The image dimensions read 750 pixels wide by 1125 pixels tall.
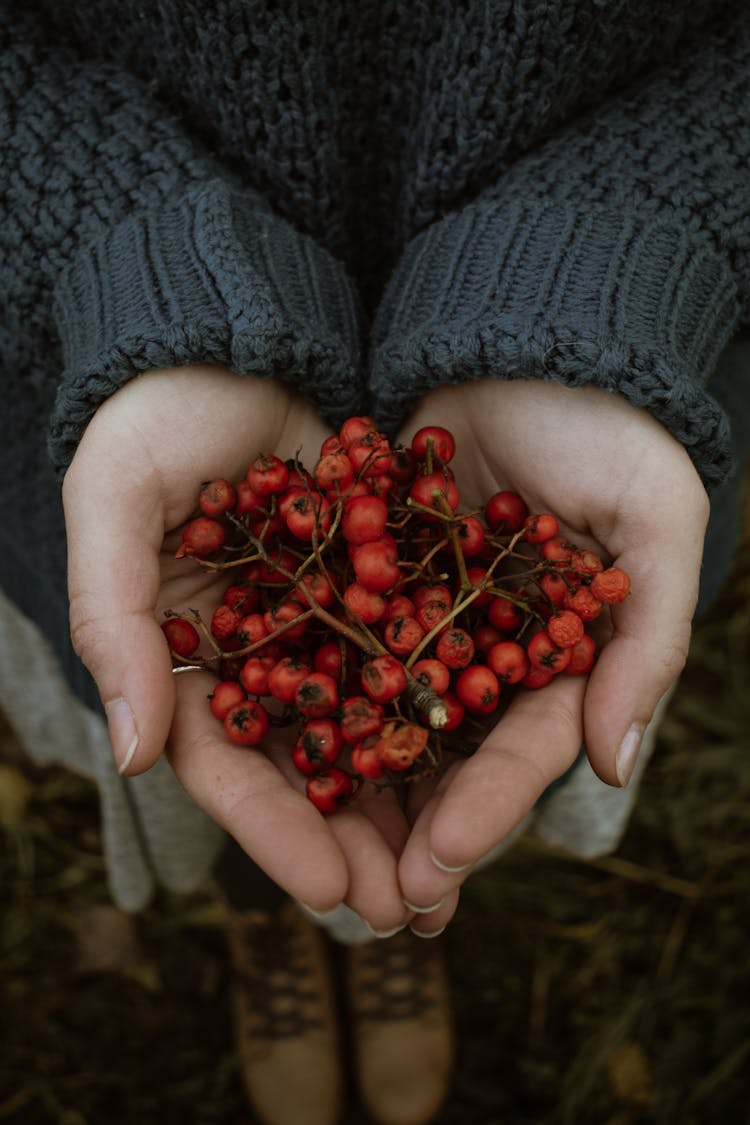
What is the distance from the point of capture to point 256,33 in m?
1.31

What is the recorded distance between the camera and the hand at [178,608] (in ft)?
3.96

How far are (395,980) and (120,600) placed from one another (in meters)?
1.61

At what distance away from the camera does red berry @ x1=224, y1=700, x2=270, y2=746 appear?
1.28 m

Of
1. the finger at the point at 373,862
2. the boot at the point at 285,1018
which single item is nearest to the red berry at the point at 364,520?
the finger at the point at 373,862

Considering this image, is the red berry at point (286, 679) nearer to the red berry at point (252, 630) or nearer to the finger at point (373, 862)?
the red berry at point (252, 630)

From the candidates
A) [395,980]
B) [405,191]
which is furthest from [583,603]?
[395,980]

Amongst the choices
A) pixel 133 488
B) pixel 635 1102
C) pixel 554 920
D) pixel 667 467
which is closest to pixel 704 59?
pixel 667 467

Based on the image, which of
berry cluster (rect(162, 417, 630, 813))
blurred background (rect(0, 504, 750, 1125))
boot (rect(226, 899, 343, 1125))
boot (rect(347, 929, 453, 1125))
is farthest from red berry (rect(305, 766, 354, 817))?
blurred background (rect(0, 504, 750, 1125))

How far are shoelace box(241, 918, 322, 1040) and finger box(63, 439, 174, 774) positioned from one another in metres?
1.37

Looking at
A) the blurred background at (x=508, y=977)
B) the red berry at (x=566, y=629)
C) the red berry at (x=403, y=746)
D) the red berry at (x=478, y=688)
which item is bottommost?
the blurred background at (x=508, y=977)

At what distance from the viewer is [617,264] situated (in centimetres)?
138

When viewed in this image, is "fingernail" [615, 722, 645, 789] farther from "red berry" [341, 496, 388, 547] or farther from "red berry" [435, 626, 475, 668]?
"red berry" [341, 496, 388, 547]

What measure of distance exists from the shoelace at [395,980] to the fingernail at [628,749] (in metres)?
1.32

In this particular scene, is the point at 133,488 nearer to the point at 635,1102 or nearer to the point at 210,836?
the point at 210,836
